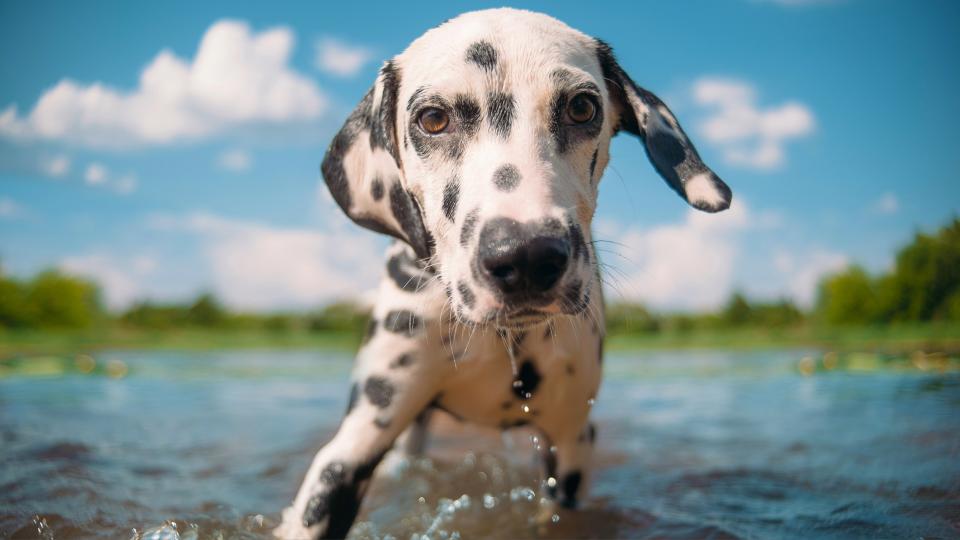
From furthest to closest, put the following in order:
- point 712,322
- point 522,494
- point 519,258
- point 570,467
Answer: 1. point 712,322
2. point 522,494
3. point 570,467
4. point 519,258

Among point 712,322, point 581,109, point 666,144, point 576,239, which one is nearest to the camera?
point 576,239

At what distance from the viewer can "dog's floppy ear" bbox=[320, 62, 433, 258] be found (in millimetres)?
2682

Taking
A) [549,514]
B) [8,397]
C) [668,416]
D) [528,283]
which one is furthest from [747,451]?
[8,397]

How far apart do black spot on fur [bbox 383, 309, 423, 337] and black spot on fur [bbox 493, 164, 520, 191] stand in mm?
770

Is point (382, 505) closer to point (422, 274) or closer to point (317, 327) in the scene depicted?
point (422, 274)

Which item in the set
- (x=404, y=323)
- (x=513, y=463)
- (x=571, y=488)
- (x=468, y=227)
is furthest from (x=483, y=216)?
(x=513, y=463)

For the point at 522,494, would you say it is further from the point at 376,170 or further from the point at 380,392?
the point at 376,170

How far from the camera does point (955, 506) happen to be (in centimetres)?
353

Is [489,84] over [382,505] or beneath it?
over

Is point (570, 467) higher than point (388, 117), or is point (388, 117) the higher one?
point (388, 117)

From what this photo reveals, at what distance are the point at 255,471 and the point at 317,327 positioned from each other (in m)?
13.5

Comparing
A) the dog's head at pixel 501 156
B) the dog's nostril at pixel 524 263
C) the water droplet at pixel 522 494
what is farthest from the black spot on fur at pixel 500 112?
the water droplet at pixel 522 494

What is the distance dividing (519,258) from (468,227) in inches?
10.0

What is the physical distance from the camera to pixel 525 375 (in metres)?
2.83
